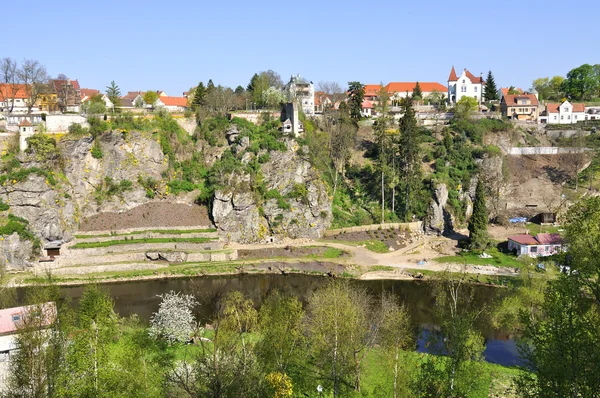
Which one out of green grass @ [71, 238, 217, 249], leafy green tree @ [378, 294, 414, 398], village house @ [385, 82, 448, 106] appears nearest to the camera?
leafy green tree @ [378, 294, 414, 398]

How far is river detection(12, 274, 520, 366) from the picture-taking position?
122ft

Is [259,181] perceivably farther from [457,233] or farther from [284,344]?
[284,344]

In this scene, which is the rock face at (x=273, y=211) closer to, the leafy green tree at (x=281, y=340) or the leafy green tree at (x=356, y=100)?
the leafy green tree at (x=356, y=100)

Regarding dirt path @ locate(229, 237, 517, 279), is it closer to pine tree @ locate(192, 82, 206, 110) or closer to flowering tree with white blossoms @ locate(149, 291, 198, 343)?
Result: flowering tree with white blossoms @ locate(149, 291, 198, 343)

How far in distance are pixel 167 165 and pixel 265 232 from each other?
16311 mm

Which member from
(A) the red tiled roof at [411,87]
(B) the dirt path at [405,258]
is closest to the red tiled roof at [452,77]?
(A) the red tiled roof at [411,87]

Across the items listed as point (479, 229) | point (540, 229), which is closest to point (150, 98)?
point (479, 229)

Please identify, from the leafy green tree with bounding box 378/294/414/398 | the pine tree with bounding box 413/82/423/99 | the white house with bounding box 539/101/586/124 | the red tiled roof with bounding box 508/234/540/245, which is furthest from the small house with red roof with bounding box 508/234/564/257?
the pine tree with bounding box 413/82/423/99

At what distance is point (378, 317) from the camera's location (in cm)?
2994

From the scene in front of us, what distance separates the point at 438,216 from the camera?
193 ft

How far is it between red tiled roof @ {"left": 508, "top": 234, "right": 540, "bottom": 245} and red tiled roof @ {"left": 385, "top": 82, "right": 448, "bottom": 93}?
50.6 m

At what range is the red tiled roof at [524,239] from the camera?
4962 centimetres

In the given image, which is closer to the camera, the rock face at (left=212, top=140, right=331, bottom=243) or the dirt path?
the dirt path

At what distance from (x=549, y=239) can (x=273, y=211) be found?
28.8m
